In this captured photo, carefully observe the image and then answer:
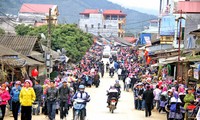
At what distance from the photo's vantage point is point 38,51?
3803 centimetres

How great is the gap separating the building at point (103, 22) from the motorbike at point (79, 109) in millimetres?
149159

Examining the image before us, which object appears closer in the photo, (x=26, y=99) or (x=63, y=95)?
(x=26, y=99)

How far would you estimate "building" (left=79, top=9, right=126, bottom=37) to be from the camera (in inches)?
6718

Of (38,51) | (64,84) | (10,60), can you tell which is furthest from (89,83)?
(64,84)

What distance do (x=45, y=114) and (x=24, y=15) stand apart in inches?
4367

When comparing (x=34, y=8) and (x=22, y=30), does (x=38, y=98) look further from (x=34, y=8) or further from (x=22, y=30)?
(x=34, y=8)

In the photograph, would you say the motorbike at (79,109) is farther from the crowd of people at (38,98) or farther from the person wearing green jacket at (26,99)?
the person wearing green jacket at (26,99)

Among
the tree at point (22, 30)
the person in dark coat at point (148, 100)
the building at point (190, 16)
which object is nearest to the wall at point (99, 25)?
the tree at point (22, 30)

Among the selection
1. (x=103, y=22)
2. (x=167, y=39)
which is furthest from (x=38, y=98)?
(x=103, y=22)

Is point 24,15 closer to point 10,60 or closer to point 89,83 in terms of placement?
point 89,83

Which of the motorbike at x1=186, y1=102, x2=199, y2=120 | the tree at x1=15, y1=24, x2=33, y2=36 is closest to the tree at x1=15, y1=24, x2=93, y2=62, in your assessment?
the tree at x1=15, y1=24, x2=33, y2=36

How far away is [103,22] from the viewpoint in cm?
17212

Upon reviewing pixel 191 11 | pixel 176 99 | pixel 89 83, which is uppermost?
pixel 191 11

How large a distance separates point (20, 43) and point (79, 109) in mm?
15867
